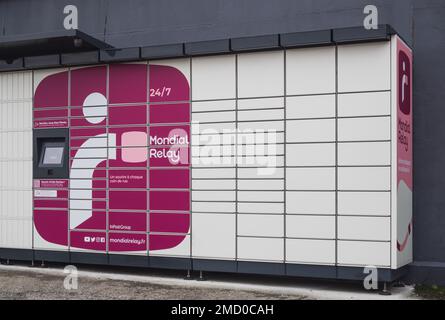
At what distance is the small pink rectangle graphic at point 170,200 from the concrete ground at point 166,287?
104 cm

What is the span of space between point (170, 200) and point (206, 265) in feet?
3.53

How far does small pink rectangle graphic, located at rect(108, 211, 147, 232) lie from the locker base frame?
0.41 m

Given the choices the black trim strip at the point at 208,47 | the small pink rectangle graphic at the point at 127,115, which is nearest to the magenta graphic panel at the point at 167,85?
the small pink rectangle graphic at the point at 127,115

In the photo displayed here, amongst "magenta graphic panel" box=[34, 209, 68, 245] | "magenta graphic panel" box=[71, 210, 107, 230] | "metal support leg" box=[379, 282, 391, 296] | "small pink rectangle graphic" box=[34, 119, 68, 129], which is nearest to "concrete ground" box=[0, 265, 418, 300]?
"metal support leg" box=[379, 282, 391, 296]

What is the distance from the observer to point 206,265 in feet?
29.1

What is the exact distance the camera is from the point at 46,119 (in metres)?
9.96

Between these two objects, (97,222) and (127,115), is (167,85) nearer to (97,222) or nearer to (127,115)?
(127,115)

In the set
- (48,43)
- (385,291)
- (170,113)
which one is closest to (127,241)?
(170,113)

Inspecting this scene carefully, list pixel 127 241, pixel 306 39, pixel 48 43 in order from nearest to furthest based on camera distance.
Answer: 1. pixel 306 39
2. pixel 127 241
3. pixel 48 43

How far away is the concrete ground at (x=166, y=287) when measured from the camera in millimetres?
7895

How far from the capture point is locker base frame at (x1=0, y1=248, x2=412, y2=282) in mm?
8094

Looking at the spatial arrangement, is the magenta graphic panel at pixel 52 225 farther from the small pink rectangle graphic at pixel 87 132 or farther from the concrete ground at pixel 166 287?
the small pink rectangle graphic at pixel 87 132
